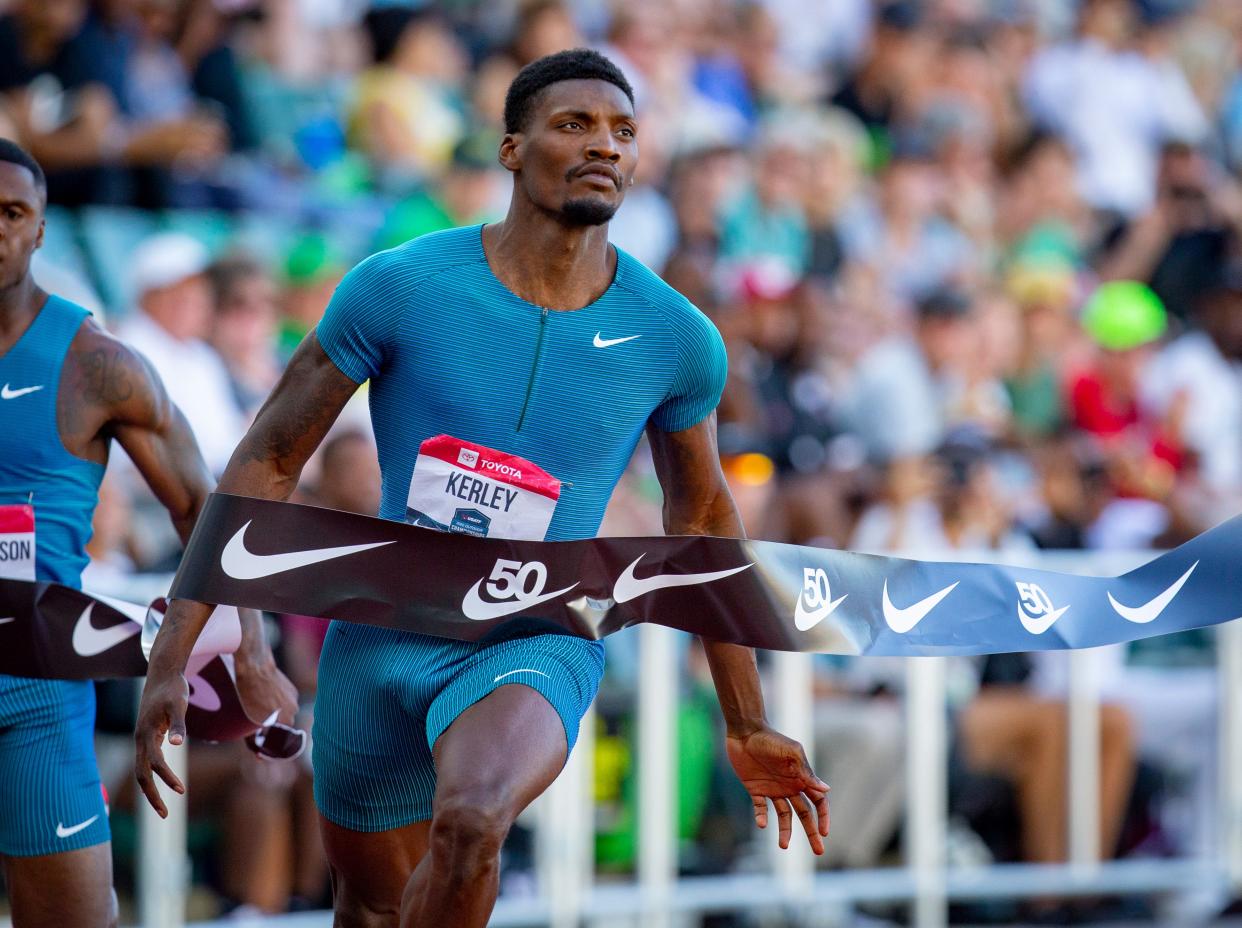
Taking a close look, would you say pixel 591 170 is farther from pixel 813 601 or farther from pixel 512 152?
pixel 813 601

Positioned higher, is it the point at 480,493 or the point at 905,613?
the point at 480,493

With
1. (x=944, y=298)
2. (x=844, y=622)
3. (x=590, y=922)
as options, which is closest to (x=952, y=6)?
(x=944, y=298)

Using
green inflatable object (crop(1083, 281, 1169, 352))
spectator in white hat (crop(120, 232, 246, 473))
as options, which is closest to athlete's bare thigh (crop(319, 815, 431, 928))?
spectator in white hat (crop(120, 232, 246, 473))

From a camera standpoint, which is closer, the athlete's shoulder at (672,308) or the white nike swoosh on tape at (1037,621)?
the athlete's shoulder at (672,308)

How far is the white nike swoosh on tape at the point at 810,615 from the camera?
504 centimetres

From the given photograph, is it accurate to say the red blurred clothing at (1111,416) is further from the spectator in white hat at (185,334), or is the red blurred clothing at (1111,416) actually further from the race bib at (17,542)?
the race bib at (17,542)

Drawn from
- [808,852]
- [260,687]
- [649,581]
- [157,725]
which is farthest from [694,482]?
[808,852]

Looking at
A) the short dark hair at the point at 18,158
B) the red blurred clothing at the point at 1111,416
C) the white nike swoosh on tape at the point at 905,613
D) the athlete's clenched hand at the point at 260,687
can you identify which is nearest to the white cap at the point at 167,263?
the short dark hair at the point at 18,158

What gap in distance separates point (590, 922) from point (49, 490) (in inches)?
153

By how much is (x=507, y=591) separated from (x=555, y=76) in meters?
1.27

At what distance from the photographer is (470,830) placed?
4.15 m

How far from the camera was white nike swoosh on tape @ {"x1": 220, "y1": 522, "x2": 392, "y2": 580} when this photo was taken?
185 inches

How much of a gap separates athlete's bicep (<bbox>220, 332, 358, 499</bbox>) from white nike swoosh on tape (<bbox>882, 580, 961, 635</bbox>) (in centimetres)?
156

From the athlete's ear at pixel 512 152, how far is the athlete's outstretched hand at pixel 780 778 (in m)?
1.55
